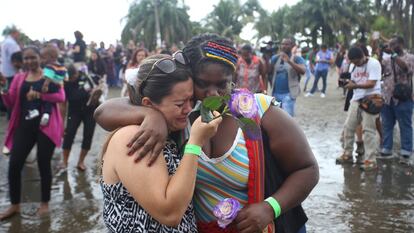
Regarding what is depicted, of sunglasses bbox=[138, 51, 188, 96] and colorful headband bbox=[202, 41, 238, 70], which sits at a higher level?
colorful headband bbox=[202, 41, 238, 70]

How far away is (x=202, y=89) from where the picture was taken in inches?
77.7

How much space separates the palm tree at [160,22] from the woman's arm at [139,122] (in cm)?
4102

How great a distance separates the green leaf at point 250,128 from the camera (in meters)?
1.78

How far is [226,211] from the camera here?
73.5 inches

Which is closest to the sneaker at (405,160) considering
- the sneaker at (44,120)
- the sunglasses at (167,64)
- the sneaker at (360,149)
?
the sneaker at (360,149)

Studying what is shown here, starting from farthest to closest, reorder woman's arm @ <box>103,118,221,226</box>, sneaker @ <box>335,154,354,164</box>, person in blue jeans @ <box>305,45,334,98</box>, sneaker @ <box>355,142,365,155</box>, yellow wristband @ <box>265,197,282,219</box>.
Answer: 1. person in blue jeans @ <box>305,45,334,98</box>
2. sneaker @ <box>355,142,365,155</box>
3. sneaker @ <box>335,154,354,164</box>
4. yellow wristband @ <box>265,197,282,219</box>
5. woman's arm @ <box>103,118,221,226</box>

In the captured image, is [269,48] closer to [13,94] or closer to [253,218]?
[13,94]

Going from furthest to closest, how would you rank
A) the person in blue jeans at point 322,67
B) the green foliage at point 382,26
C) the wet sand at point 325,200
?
the green foliage at point 382,26
the person in blue jeans at point 322,67
the wet sand at point 325,200

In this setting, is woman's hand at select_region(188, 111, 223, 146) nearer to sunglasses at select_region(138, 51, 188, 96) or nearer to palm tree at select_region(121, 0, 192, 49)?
sunglasses at select_region(138, 51, 188, 96)

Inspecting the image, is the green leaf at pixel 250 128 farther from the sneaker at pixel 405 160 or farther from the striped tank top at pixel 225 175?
the sneaker at pixel 405 160

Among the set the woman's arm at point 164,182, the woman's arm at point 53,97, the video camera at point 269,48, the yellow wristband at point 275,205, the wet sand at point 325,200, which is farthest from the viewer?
the video camera at point 269,48

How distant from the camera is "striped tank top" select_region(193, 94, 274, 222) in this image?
1877 mm

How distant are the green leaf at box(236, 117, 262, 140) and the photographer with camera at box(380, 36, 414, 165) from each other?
223 inches

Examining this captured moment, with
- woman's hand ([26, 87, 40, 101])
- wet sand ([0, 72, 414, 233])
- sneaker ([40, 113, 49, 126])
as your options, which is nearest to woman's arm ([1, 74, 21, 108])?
woman's hand ([26, 87, 40, 101])
